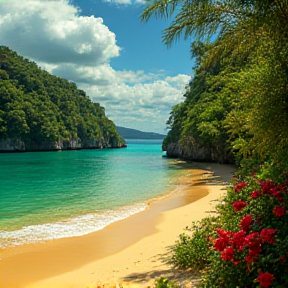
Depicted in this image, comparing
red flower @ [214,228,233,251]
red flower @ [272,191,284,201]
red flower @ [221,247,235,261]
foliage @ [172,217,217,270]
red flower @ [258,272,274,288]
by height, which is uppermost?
red flower @ [272,191,284,201]

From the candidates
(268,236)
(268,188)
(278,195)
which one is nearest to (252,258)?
(268,236)

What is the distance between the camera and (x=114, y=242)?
904cm

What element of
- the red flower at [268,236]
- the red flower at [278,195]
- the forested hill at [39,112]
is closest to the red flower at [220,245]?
the red flower at [268,236]

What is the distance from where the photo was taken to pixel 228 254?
3947mm

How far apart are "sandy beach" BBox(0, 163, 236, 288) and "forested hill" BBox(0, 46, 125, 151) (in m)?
91.0

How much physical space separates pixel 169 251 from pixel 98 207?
8.04m

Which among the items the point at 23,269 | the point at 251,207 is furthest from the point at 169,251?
the point at 23,269

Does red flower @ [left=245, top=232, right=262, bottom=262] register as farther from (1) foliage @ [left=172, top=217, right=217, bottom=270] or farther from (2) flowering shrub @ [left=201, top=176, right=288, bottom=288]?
(1) foliage @ [left=172, top=217, right=217, bottom=270]

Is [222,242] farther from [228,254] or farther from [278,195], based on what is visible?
[278,195]

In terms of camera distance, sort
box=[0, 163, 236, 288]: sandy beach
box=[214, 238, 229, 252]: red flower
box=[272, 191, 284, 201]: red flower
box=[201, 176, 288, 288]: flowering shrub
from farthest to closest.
Answer: box=[0, 163, 236, 288]: sandy beach
box=[272, 191, 284, 201]: red flower
box=[214, 238, 229, 252]: red flower
box=[201, 176, 288, 288]: flowering shrub

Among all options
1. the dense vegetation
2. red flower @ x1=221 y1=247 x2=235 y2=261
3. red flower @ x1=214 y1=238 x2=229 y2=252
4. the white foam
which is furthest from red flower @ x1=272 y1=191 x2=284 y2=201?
the white foam

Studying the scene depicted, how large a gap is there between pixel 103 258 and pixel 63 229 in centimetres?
347

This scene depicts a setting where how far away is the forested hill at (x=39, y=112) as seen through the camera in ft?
312

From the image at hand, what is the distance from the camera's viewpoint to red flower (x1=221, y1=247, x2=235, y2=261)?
3.92 m
